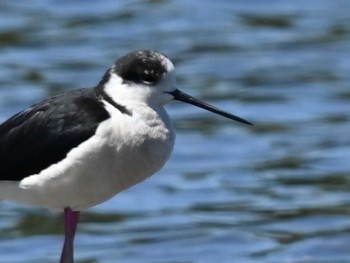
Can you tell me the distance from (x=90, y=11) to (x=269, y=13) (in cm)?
212

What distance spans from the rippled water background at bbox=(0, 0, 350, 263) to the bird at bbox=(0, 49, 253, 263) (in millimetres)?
2991

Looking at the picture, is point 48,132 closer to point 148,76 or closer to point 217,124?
point 148,76

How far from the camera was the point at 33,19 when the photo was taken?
67.3 feet

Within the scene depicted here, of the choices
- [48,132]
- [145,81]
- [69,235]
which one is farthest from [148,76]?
[69,235]

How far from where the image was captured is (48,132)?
34.6ft

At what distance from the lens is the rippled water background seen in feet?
45.6

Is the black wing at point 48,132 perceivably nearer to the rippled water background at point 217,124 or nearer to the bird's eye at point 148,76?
the bird's eye at point 148,76

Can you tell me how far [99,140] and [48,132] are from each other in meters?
0.41

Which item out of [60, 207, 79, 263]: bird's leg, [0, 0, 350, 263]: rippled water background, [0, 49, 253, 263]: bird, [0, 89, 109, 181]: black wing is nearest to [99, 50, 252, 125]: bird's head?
[0, 49, 253, 263]: bird

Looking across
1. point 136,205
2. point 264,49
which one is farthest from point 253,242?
point 264,49

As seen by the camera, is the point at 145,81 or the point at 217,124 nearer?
the point at 145,81

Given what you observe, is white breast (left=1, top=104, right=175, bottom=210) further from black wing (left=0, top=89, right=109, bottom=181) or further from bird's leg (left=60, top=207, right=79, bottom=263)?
bird's leg (left=60, top=207, right=79, bottom=263)

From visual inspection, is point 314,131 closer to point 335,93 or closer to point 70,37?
point 335,93

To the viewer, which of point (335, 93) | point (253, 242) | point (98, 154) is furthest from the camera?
point (335, 93)
